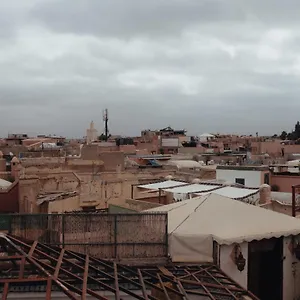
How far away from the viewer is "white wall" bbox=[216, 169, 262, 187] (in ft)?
78.7

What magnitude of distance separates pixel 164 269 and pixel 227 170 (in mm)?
17957

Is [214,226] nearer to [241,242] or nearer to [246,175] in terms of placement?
[241,242]

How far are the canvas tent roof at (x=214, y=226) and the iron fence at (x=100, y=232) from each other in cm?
35

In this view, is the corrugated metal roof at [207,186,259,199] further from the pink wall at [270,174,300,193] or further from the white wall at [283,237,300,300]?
the pink wall at [270,174,300,193]

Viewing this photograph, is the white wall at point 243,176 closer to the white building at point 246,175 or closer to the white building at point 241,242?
the white building at point 246,175

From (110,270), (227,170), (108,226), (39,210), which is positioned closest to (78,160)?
(227,170)

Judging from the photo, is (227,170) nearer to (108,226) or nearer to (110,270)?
(108,226)

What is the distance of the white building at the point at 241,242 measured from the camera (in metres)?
9.05

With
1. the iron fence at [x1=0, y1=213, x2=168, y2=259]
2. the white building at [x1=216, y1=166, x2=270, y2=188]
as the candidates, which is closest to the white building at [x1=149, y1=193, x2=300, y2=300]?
the iron fence at [x1=0, y1=213, x2=168, y2=259]

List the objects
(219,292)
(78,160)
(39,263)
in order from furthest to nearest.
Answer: (78,160) < (219,292) < (39,263)

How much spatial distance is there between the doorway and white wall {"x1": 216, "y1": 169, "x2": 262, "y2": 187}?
13656mm

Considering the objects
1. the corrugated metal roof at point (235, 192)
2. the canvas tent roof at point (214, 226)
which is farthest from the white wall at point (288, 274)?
the corrugated metal roof at point (235, 192)

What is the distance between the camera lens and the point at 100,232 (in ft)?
30.5

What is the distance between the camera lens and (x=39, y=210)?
1614 centimetres
